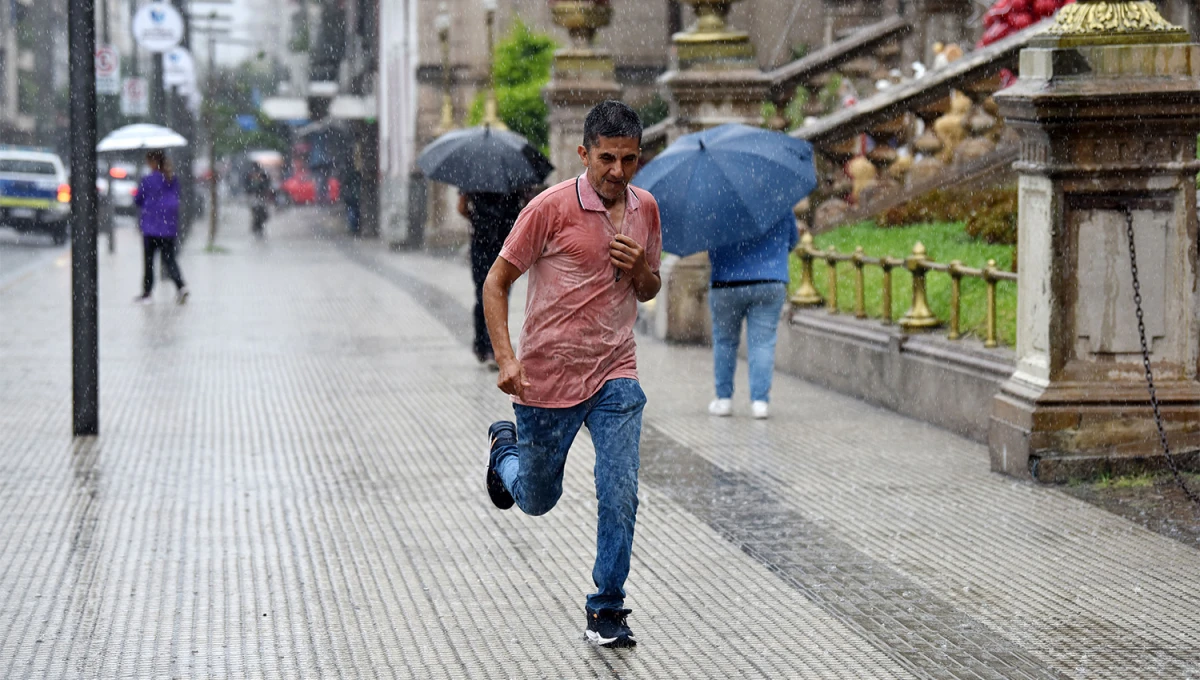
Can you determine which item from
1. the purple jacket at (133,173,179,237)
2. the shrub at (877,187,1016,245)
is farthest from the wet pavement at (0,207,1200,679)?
the purple jacket at (133,173,179,237)

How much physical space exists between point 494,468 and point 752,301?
485 centimetres

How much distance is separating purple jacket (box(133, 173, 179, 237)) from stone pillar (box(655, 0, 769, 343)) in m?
7.53

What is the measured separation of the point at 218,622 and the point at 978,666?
2.56 meters

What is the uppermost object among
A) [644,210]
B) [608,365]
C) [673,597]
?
[644,210]

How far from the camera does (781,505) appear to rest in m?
8.59

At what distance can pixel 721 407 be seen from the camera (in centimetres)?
1155

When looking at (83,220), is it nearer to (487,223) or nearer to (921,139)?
(487,223)

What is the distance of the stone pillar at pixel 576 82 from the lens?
2042cm

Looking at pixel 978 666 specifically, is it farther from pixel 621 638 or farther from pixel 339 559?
pixel 339 559

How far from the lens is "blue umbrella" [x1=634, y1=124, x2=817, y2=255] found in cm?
1061

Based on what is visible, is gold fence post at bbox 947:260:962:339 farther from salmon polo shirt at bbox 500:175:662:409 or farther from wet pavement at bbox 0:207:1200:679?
salmon polo shirt at bbox 500:175:662:409

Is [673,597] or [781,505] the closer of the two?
[673,597]

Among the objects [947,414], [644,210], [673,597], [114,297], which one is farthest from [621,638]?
[114,297]

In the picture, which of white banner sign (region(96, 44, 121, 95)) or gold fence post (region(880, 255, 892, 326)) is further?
white banner sign (region(96, 44, 121, 95))
